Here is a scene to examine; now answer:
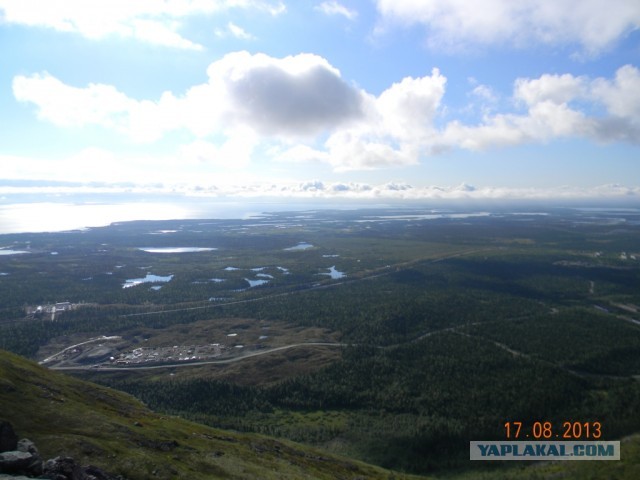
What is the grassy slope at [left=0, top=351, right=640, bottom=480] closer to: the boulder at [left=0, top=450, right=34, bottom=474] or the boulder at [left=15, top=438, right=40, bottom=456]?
the boulder at [left=15, top=438, right=40, bottom=456]

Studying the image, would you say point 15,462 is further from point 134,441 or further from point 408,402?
point 408,402

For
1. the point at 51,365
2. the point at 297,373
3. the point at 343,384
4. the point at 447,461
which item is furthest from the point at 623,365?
the point at 51,365

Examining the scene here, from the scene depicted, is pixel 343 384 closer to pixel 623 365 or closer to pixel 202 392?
pixel 202 392

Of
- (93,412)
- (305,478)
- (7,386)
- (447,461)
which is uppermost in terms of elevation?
(7,386)

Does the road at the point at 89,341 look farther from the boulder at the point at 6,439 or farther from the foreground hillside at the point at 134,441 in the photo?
the boulder at the point at 6,439

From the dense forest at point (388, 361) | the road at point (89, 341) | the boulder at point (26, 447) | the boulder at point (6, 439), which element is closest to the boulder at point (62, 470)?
the boulder at point (26, 447)

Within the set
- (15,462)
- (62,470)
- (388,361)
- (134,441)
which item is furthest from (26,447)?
(388,361)

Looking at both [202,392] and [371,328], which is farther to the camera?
[371,328]

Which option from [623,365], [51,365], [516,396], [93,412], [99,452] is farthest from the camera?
[51,365]

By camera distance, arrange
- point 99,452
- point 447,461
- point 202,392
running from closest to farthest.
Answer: point 99,452 → point 447,461 → point 202,392
